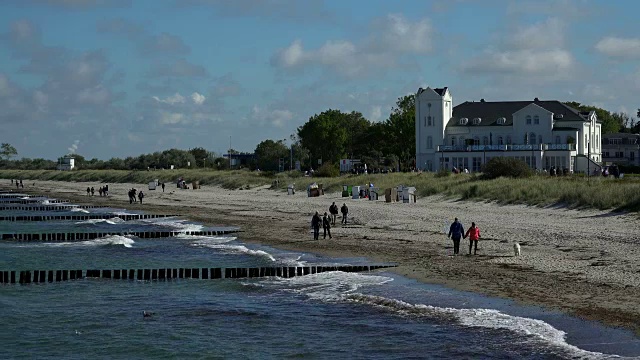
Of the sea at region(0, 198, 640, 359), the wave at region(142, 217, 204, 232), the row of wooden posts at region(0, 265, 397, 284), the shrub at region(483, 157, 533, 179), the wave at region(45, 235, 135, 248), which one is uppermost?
the shrub at region(483, 157, 533, 179)

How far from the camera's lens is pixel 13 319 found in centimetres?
2278

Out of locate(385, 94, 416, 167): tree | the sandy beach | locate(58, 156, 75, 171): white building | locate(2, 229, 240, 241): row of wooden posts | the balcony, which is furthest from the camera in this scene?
locate(58, 156, 75, 171): white building

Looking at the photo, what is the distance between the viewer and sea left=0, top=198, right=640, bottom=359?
17.7 meters

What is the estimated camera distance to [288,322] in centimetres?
2114

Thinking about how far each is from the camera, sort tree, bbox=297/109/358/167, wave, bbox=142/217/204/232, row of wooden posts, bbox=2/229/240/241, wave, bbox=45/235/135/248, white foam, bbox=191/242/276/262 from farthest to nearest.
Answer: tree, bbox=297/109/358/167
wave, bbox=142/217/204/232
row of wooden posts, bbox=2/229/240/241
wave, bbox=45/235/135/248
white foam, bbox=191/242/276/262

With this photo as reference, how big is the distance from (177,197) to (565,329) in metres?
70.5

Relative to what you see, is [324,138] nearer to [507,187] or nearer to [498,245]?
[507,187]

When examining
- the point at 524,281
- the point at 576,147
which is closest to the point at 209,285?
the point at 524,281

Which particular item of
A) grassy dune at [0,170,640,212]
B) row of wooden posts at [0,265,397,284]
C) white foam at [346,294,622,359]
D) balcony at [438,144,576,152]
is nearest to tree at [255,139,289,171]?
grassy dune at [0,170,640,212]

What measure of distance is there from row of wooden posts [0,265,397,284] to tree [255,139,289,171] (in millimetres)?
90526

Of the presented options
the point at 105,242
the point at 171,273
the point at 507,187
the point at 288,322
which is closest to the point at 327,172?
the point at 507,187

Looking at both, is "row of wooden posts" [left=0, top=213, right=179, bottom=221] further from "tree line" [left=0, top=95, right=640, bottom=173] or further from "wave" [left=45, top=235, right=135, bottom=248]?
"tree line" [left=0, top=95, right=640, bottom=173]

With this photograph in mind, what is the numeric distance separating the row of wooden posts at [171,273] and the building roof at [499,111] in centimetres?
6499

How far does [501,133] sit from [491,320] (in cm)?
7331
